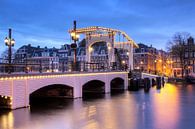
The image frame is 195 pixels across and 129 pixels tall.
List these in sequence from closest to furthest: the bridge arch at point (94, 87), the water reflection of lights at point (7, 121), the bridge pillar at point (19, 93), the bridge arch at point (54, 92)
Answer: the water reflection of lights at point (7, 121), the bridge pillar at point (19, 93), the bridge arch at point (54, 92), the bridge arch at point (94, 87)

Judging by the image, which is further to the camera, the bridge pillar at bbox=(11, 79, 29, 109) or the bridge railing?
the bridge railing

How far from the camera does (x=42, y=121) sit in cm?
1596

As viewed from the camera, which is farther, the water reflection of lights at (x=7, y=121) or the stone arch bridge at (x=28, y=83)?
the stone arch bridge at (x=28, y=83)

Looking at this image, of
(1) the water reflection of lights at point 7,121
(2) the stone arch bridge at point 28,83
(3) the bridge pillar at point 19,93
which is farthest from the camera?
(3) the bridge pillar at point 19,93

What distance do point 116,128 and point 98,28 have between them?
2611cm


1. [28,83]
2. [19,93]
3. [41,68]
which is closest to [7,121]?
A: [19,93]

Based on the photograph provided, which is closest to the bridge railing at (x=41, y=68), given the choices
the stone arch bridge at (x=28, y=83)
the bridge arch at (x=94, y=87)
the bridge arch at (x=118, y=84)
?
the stone arch bridge at (x=28, y=83)

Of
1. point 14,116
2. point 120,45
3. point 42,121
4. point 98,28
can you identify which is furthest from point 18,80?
point 120,45

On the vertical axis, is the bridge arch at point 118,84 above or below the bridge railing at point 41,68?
below

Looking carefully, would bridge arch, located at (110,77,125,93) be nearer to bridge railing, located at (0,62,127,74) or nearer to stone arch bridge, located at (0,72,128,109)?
bridge railing, located at (0,62,127,74)

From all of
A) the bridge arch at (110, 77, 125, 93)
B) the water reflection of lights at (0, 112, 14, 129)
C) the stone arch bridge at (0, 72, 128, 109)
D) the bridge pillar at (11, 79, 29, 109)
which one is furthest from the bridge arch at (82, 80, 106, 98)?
the water reflection of lights at (0, 112, 14, 129)

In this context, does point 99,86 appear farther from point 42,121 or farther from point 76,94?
point 42,121

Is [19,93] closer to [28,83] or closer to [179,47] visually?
[28,83]

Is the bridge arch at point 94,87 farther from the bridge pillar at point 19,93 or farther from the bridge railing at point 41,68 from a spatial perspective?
the bridge pillar at point 19,93
